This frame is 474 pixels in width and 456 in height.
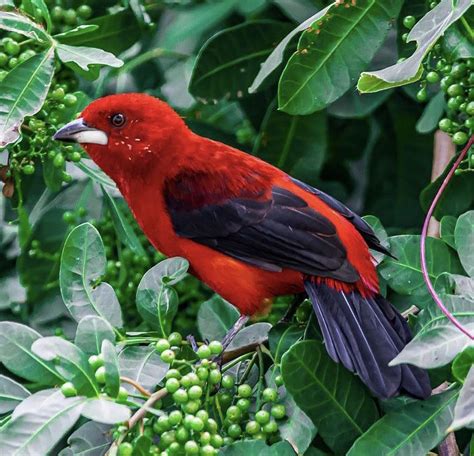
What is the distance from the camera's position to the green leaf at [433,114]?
3.85 meters

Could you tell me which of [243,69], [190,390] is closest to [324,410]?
[190,390]

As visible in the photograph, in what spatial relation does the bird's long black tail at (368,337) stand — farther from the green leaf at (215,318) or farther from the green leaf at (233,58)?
the green leaf at (233,58)

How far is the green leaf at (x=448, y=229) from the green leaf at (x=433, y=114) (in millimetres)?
766

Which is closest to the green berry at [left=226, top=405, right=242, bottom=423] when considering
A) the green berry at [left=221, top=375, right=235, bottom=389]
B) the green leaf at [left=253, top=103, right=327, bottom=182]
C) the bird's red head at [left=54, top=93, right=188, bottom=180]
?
the green berry at [left=221, top=375, right=235, bottom=389]

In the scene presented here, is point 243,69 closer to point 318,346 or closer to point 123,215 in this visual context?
point 123,215

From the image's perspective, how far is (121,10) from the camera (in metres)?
3.91

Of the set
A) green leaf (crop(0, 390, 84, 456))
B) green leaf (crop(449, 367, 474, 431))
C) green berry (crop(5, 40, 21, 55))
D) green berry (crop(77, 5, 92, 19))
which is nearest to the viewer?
green leaf (crop(449, 367, 474, 431))

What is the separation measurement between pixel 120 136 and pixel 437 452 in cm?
159

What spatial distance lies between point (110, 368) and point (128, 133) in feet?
4.89

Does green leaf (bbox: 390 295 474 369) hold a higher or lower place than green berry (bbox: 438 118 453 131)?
lower

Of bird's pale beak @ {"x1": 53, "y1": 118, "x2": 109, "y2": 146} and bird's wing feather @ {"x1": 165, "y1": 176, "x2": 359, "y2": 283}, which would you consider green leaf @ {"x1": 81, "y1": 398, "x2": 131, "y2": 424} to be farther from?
bird's pale beak @ {"x1": 53, "y1": 118, "x2": 109, "y2": 146}

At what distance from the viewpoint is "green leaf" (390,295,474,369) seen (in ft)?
7.89

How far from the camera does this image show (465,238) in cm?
295

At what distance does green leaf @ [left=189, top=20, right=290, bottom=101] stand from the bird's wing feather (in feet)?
1.75
